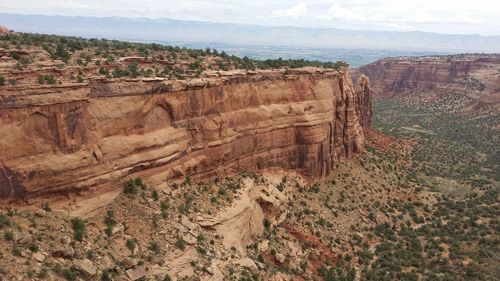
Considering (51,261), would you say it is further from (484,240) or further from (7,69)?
(484,240)

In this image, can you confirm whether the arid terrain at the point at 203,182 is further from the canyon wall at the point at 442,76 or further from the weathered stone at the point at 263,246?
the canyon wall at the point at 442,76

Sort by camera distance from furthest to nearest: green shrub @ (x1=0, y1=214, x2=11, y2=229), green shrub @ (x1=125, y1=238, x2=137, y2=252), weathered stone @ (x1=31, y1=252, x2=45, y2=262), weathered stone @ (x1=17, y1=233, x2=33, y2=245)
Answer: green shrub @ (x1=125, y1=238, x2=137, y2=252), green shrub @ (x1=0, y1=214, x2=11, y2=229), weathered stone @ (x1=17, y1=233, x2=33, y2=245), weathered stone @ (x1=31, y1=252, x2=45, y2=262)

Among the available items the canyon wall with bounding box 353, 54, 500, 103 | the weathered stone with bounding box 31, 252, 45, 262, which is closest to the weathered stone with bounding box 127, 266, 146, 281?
the weathered stone with bounding box 31, 252, 45, 262

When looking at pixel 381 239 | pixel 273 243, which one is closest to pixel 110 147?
pixel 273 243

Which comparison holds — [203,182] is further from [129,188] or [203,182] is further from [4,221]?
[4,221]

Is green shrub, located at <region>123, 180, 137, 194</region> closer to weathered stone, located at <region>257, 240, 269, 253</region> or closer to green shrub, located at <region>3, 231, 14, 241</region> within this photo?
green shrub, located at <region>3, 231, 14, 241</region>

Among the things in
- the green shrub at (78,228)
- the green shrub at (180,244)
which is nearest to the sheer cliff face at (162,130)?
the green shrub at (78,228)

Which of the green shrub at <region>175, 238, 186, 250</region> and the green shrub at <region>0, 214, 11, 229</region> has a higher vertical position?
the green shrub at <region>0, 214, 11, 229</region>

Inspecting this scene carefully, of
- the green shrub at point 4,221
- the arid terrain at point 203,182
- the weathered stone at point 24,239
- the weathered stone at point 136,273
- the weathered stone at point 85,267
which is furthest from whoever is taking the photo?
the arid terrain at point 203,182
